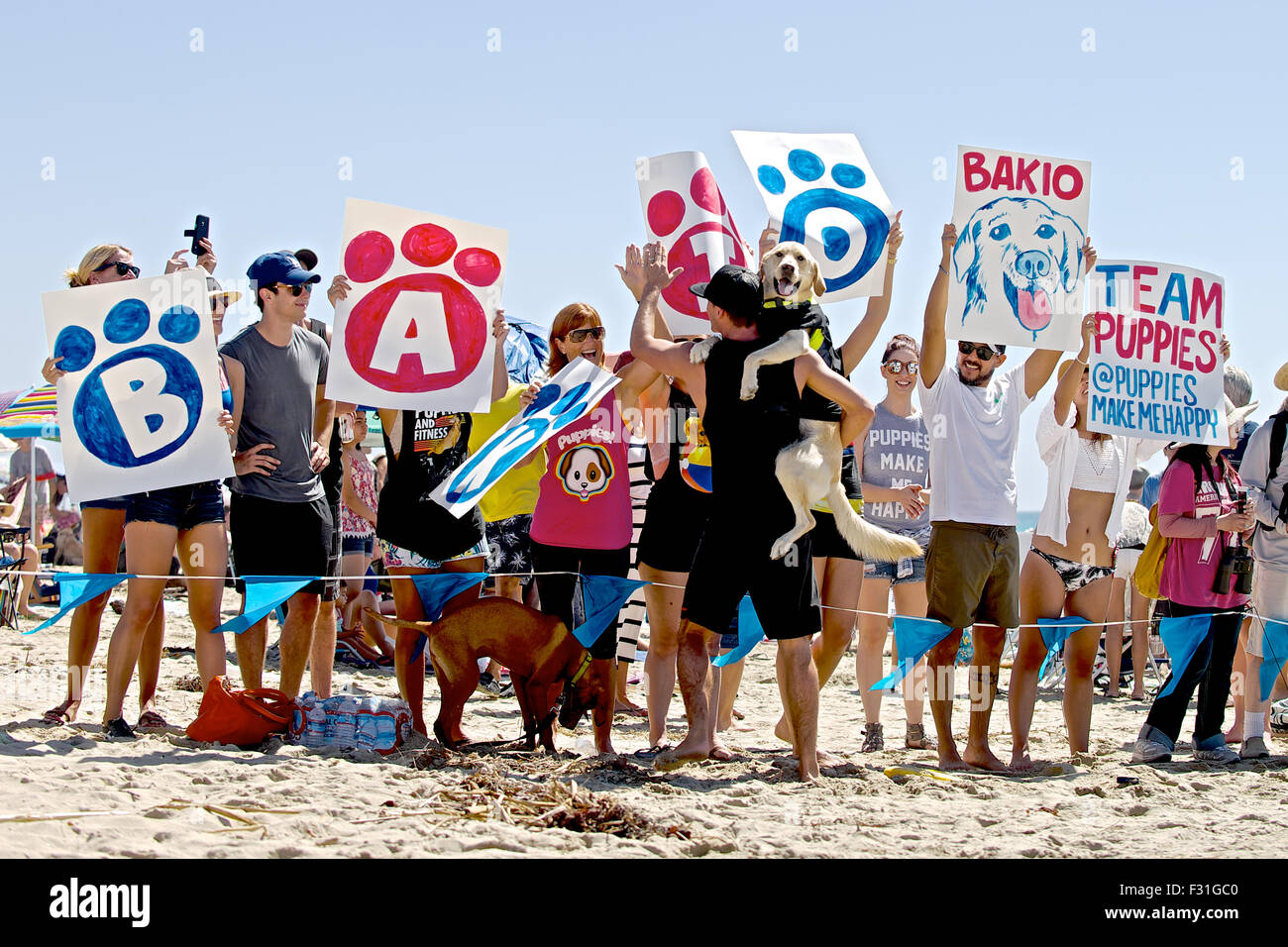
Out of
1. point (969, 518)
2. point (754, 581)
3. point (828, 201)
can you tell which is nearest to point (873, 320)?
point (828, 201)

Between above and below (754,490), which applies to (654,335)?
above

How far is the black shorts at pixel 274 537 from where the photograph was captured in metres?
5.69

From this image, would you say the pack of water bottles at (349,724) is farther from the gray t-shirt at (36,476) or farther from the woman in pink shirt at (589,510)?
the gray t-shirt at (36,476)

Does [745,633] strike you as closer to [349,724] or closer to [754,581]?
[754,581]

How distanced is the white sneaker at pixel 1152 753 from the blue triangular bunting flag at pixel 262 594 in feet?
13.0

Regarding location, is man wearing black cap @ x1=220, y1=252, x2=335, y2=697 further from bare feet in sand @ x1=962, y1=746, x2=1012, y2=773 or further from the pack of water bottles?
bare feet in sand @ x1=962, y1=746, x2=1012, y2=773

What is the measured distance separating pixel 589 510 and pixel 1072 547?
229 centimetres

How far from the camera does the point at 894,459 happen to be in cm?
662

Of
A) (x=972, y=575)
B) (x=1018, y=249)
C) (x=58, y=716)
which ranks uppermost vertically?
(x=1018, y=249)

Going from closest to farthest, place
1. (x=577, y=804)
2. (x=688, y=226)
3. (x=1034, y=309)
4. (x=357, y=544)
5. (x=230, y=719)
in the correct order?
(x=577, y=804) < (x=230, y=719) < (x=1034, y=309) < (x=688, y=226) < (x=357, y=544)

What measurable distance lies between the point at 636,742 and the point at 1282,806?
2865 mm
